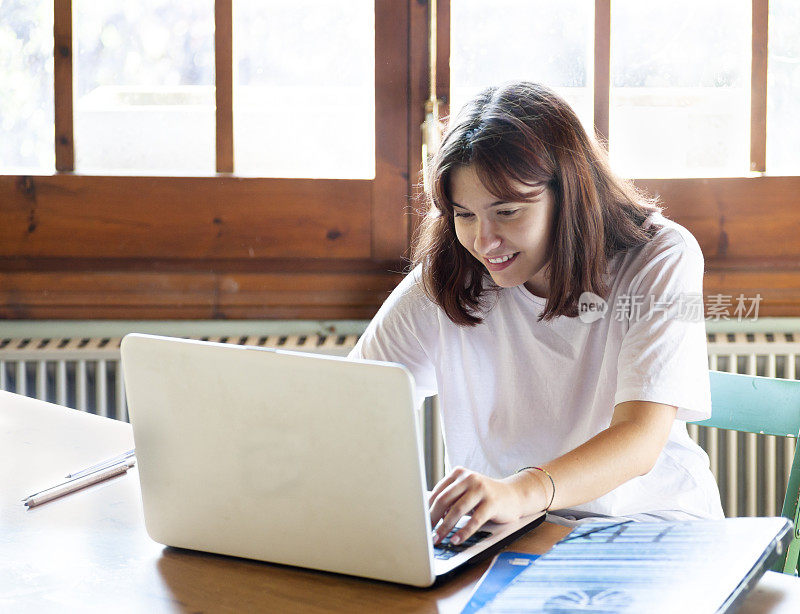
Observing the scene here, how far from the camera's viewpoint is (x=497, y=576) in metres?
0.87

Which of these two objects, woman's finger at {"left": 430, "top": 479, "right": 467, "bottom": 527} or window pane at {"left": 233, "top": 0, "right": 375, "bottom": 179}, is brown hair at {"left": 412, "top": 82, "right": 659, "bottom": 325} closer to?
woman's finger at {"left": 430, "top": 479, "right": 467, "bottom": 527}

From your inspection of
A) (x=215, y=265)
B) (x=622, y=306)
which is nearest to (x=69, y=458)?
(x=622, y=306)

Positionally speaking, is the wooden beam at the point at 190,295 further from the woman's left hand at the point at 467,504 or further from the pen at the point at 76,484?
the woman's left hand at the point at 467,504

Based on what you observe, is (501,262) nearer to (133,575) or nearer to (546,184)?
(546,184)

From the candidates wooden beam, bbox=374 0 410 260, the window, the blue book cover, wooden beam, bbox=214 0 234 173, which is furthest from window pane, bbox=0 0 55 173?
the blue book cover

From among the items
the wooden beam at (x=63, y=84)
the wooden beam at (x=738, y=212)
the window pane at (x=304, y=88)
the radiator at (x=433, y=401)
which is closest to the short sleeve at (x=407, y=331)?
the radiator at (x=433, y=401)

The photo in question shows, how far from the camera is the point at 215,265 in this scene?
2.20 meters

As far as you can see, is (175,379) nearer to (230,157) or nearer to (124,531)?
(124,531)

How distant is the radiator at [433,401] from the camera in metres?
2.11

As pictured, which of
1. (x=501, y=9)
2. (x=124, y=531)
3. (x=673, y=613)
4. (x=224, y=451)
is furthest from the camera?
(x=501, y=9)


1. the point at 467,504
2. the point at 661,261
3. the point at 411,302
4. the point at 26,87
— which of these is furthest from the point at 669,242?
the point at 26,87

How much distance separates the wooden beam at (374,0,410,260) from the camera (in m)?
2.13

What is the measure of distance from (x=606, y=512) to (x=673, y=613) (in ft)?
1.83

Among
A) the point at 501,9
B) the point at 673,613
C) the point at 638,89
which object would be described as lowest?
the point at 673,613
